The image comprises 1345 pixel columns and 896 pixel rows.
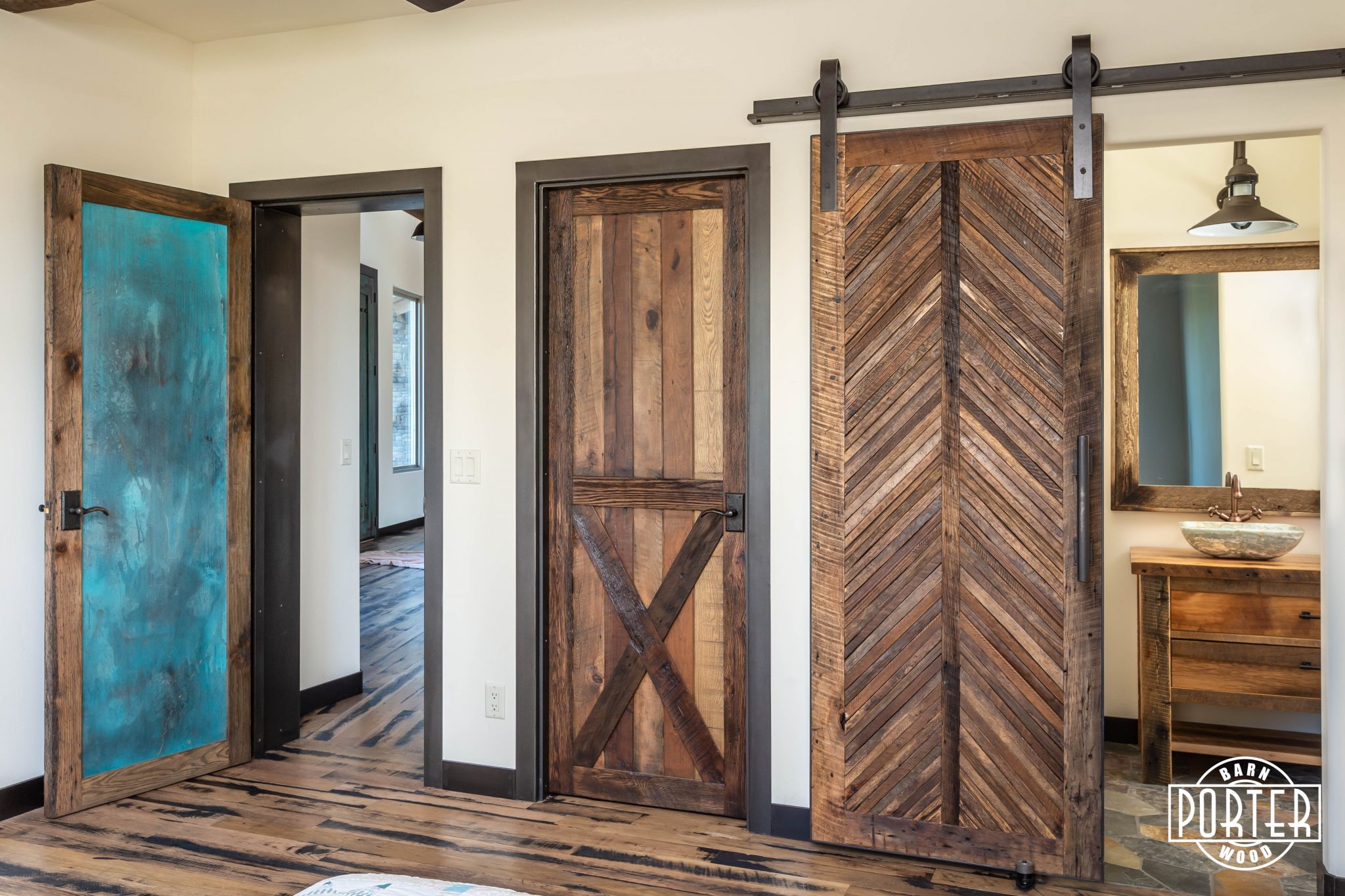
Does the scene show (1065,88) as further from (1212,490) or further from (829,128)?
(1212,490)

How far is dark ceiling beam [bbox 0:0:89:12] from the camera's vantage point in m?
2.87

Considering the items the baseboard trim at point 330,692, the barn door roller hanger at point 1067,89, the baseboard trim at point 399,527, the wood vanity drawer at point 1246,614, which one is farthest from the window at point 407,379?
the wood vanity drawer at point 1246,614

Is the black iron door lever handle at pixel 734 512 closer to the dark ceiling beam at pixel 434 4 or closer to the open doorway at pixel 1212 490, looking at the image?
the open doorway at pixel 1212 490

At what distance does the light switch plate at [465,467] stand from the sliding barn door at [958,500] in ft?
3.83

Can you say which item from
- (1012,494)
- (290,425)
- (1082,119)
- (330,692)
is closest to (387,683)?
(330,692)

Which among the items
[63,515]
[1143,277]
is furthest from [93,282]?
[1143,277]

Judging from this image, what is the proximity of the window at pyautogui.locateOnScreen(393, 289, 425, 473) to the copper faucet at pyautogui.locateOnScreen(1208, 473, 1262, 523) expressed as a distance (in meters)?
7.64

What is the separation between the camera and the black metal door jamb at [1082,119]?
2.62 meters

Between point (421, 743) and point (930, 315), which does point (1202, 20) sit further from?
point (421, 743)

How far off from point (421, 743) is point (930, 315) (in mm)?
2541

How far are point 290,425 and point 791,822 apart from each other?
2.43m

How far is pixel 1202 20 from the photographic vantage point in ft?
8.55

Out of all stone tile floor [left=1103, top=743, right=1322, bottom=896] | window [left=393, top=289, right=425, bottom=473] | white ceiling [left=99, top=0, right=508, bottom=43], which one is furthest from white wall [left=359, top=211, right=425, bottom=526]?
stone tile floor [left=1103, top=743, right=1322, bottom=896]

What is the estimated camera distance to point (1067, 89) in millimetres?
2686
